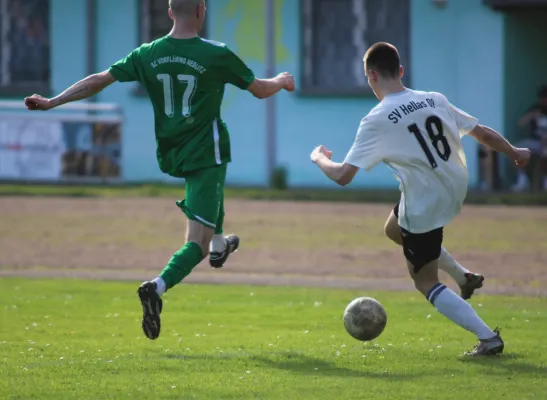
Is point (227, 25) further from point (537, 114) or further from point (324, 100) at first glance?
point (537, 114)

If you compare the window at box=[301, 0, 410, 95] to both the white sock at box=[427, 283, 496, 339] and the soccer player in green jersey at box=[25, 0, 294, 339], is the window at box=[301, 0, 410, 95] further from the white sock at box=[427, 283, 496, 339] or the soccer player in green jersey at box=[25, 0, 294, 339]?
the white sock at box=[427, 283, 496, 339]

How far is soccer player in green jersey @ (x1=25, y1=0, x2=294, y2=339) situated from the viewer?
8.45 meters

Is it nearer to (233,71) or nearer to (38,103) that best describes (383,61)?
(233,71)

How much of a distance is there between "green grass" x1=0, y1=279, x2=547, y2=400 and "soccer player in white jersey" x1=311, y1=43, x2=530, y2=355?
1.26 feet

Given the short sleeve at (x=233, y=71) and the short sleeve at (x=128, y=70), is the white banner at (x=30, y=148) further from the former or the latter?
the short sleeve at (x=233, y=71)

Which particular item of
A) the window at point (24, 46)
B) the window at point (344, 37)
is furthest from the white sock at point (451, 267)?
the window at point (24, 46)

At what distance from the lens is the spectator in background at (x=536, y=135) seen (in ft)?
79.2

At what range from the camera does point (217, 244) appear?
9.19 m

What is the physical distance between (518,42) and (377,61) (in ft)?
59.1

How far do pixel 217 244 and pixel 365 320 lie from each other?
4.37 feet

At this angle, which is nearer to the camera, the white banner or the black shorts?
the black shorts

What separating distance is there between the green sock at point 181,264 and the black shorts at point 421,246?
1.30 meters

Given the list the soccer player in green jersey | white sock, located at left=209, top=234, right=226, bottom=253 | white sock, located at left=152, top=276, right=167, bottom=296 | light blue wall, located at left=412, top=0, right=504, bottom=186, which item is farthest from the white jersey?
light blue wall, located at left=412, top=0, right=504, bottom=186

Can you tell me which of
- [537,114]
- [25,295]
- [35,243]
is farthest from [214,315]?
[537,114]
